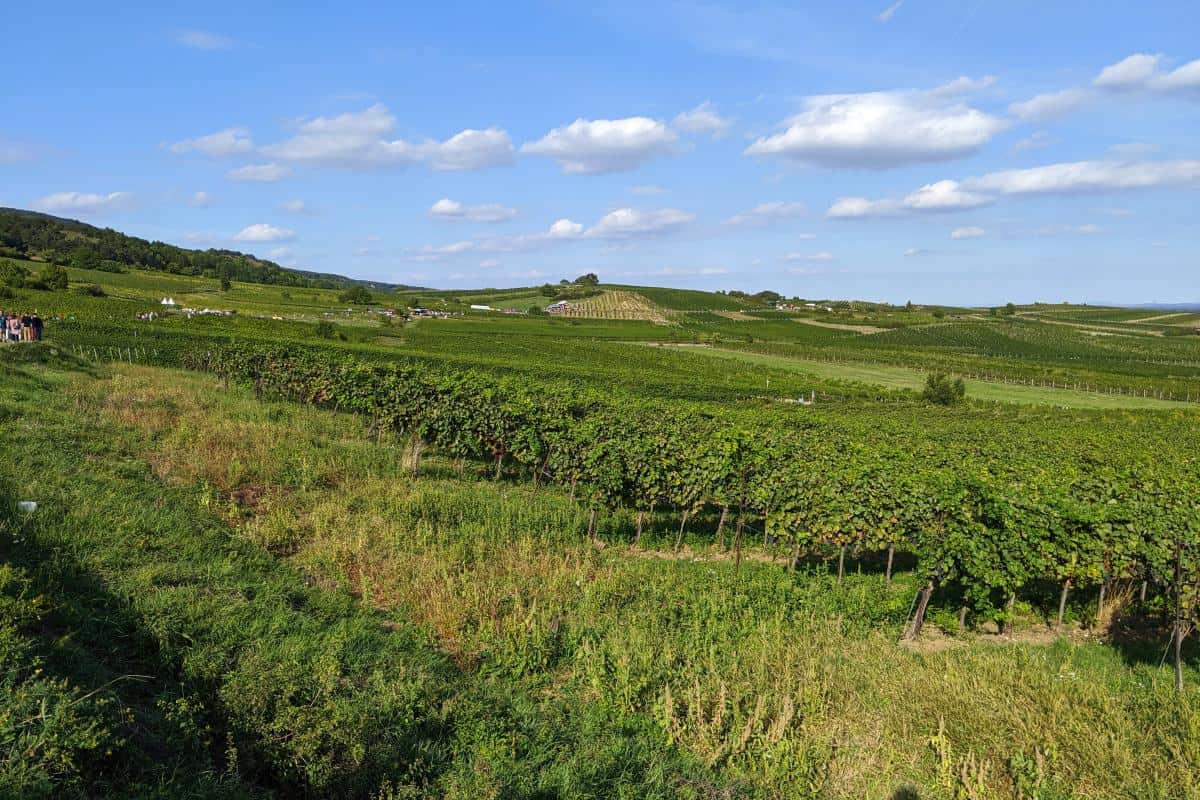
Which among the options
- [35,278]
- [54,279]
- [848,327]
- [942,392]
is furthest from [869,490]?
[848,327]

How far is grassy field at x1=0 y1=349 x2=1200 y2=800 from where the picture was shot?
589 cm

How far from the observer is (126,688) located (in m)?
6.20

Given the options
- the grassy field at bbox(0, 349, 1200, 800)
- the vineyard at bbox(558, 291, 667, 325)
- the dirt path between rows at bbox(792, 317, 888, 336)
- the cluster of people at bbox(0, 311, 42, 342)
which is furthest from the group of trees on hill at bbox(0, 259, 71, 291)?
the dirt path between rows at bbox(792, 317, 888, 336)

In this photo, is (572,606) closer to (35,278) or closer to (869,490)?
(869,490)

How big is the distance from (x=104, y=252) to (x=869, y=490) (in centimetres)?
17005

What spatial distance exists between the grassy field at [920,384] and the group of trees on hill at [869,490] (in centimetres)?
4466

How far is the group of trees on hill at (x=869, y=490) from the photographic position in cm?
1034

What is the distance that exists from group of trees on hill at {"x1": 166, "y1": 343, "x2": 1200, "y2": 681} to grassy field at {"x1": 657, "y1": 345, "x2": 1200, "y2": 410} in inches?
1758

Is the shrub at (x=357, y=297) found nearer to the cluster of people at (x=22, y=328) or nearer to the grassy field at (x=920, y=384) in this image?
the grassy field at (x=920, y=384)

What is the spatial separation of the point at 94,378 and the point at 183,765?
26242 mm

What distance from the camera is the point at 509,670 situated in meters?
7.99

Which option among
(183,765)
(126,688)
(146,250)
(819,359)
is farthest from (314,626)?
(146,250)

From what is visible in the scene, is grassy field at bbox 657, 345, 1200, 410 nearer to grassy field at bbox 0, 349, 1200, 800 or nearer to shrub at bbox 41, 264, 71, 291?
grassy field at bbox 0, 349, 1200, 800

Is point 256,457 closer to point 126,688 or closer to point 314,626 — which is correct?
point 314,626
